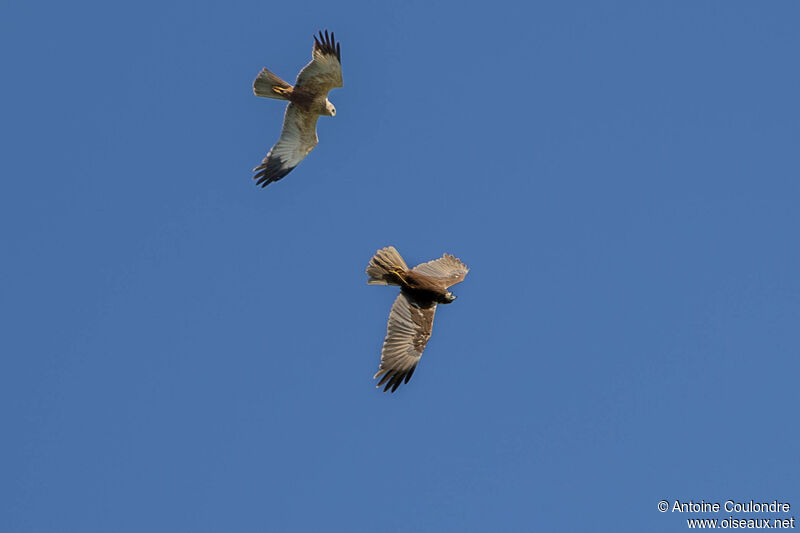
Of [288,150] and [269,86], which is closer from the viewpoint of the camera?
[269,86]

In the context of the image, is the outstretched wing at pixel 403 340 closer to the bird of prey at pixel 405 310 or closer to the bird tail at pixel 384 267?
the bird of prey at pixel 405 310

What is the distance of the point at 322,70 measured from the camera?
19641 mm

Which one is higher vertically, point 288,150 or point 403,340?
point 288,150

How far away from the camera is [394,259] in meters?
18.2

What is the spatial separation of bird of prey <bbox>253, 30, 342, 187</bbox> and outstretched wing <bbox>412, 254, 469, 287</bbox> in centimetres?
284

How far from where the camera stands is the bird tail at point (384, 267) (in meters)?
18.1

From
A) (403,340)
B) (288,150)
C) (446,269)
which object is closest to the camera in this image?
(403,340)

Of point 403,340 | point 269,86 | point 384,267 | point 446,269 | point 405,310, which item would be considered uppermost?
point 269,86

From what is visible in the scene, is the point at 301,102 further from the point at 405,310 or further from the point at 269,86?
the point at 405,310

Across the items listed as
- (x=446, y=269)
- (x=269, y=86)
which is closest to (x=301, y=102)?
(x=269, y=86)

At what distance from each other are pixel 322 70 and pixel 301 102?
0.83m

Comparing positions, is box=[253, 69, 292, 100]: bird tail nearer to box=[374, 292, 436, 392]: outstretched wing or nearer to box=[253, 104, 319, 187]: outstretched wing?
box=[253, 104, 319, 187]: outstretched wing

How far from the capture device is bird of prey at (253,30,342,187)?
19.5 meters

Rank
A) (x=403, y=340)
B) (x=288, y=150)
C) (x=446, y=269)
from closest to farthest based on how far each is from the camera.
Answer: (x=403, y=340)
(x=446, y=269)
(x=288, y=150)
